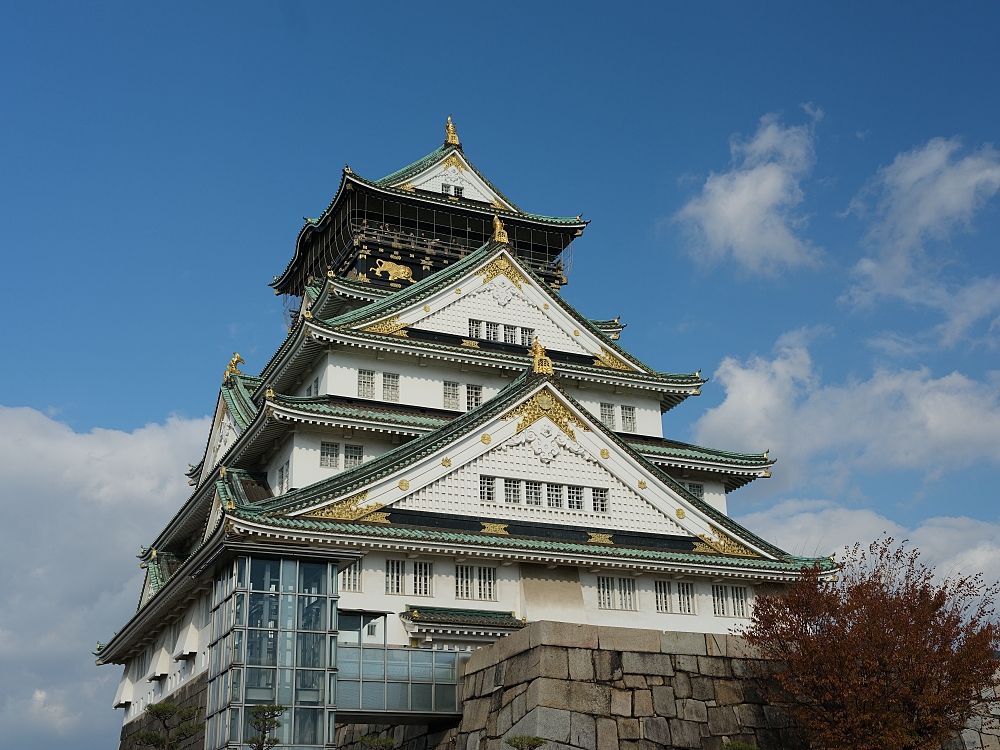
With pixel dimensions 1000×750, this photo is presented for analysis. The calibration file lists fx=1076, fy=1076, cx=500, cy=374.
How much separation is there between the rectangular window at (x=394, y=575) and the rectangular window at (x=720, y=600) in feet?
33.0

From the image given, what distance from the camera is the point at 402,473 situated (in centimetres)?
3133

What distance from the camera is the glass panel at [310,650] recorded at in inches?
1003

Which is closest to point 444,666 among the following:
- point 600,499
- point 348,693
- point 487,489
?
point 348,693

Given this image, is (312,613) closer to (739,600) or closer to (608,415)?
(739,600)

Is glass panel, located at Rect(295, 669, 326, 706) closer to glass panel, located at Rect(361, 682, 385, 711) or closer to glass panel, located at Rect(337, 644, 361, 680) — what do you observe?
glass panel, located at Rect(337, 644, 361, 680)

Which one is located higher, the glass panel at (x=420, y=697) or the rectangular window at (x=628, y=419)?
the rectangular window at (x=628, y=419)

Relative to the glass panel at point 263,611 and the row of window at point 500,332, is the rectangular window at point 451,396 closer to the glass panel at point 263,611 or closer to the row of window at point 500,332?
the row of window at point 500,332

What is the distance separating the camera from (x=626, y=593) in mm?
32750

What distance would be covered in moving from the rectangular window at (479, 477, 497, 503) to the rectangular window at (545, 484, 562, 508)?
1.69m

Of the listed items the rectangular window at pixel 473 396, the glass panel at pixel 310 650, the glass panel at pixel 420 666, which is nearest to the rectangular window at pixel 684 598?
the glass panel at pixel 420 666

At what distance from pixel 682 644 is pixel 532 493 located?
947 centimetres

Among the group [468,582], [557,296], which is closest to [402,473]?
[468,582]

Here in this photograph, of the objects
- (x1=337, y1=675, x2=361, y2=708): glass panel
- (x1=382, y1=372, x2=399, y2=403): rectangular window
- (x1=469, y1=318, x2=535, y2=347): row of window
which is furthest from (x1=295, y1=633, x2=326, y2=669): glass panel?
(x1=469, y1=318, x2=535, y2=347): row of window

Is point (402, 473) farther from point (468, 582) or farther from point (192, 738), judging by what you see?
point (192, 738)
